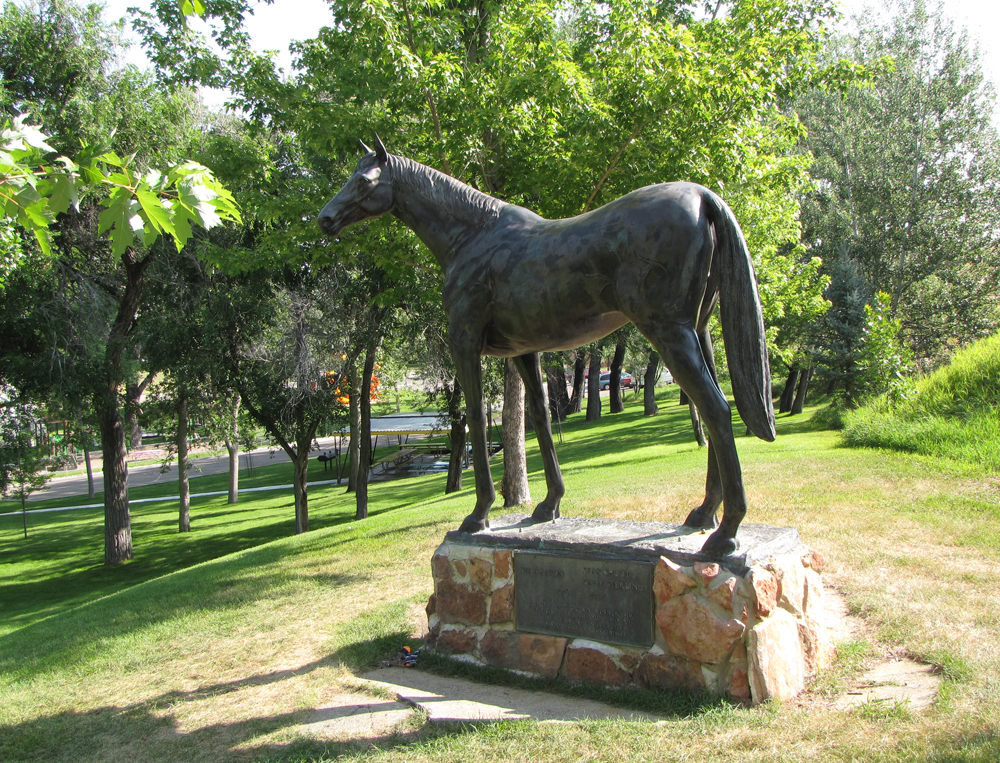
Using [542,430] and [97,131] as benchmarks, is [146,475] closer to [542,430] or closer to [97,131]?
[97,131]

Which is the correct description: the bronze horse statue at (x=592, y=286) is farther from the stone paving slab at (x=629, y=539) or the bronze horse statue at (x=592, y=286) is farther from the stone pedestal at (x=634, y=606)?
the stone pedestal at (x=634, y=606)

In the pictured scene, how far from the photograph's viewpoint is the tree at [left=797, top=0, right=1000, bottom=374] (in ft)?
85.4

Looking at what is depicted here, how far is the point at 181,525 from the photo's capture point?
65.5ft

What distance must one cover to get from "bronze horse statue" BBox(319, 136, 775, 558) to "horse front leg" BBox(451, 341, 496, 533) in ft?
0.04

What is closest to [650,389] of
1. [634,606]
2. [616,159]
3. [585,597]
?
[616,159]

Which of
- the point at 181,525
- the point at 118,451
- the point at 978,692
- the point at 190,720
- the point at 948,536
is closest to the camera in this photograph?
the point at 978,692

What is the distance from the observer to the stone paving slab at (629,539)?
14.0ft

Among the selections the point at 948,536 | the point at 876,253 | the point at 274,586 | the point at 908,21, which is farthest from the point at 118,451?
the point at 908,21

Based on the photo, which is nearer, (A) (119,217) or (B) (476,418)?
(A) (119,217)

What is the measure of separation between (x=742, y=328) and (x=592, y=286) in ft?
3.04

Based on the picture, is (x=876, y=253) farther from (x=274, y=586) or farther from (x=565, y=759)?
(x=565, y=759)

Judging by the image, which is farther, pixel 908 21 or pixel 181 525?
pixel 908 21

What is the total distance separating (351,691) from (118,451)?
46.4 ft

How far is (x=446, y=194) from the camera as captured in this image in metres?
5.23
